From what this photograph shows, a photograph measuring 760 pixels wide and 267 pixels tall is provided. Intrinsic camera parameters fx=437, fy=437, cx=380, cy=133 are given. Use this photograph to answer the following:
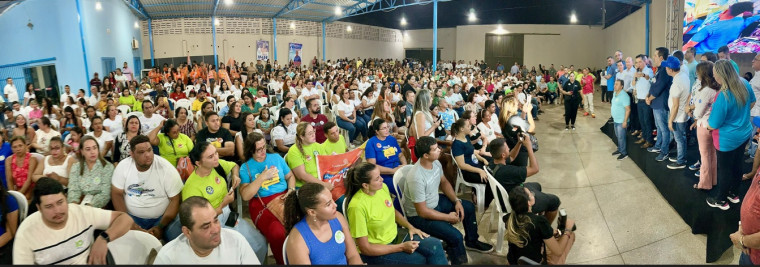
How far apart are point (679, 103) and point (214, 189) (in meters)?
4.77

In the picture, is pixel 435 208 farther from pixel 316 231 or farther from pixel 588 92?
pixel 588 92

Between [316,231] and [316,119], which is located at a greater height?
[316,119]

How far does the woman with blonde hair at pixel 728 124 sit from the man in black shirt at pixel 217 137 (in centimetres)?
445

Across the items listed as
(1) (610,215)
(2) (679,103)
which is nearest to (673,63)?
(2) (679,103)

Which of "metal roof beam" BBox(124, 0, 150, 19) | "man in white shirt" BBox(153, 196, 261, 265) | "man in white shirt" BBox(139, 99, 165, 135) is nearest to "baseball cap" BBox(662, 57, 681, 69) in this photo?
"man in white shirt" BBox(153, 196, 261, 265)

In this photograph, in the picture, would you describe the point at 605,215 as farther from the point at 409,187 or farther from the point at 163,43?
the point at 163,43

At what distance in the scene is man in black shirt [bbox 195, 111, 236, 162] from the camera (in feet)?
15.0

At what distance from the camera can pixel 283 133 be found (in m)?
5.11

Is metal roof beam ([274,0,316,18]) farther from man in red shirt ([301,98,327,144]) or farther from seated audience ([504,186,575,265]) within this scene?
seated audience ([504,186,575,265])

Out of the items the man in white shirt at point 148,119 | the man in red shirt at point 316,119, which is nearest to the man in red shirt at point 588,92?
the man in red shirt at point 316,119

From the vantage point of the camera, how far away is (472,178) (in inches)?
162

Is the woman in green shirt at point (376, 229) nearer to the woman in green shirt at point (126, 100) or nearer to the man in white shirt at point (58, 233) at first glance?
the man in white shirt at point (58, 233)

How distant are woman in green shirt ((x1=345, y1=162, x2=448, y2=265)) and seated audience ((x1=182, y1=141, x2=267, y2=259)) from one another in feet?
2.33

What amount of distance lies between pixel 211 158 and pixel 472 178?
2.32m
